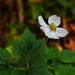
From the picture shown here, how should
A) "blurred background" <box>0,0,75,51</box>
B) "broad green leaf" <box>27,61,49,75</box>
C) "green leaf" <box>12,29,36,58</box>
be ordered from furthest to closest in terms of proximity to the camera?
"blurred background" <box>0,0,75,51</box>
"green leaf" <box>12,29,36,58</box>
"broad green leaf" <box>27,61,49,75</box>

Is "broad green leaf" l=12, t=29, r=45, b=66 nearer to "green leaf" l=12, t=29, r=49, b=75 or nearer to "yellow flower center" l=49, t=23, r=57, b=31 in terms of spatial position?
"green leaf" l=12, t=29, r=49, b=75

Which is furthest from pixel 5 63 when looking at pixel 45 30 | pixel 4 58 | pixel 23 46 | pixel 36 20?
pixel 36 20

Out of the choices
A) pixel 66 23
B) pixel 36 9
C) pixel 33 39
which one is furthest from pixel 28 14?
pixel 33 39

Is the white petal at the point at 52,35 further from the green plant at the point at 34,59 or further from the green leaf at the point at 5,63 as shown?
the green leaf at the point at 5,63

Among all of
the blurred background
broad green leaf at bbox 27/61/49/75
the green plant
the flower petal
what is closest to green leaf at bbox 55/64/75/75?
the green plant

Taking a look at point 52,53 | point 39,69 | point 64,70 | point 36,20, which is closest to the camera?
point 39,69

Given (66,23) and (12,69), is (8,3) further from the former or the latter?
(12,69)

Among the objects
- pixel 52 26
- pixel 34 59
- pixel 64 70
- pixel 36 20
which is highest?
pixel 52 26

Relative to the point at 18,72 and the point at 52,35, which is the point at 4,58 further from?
the point at 52,35
